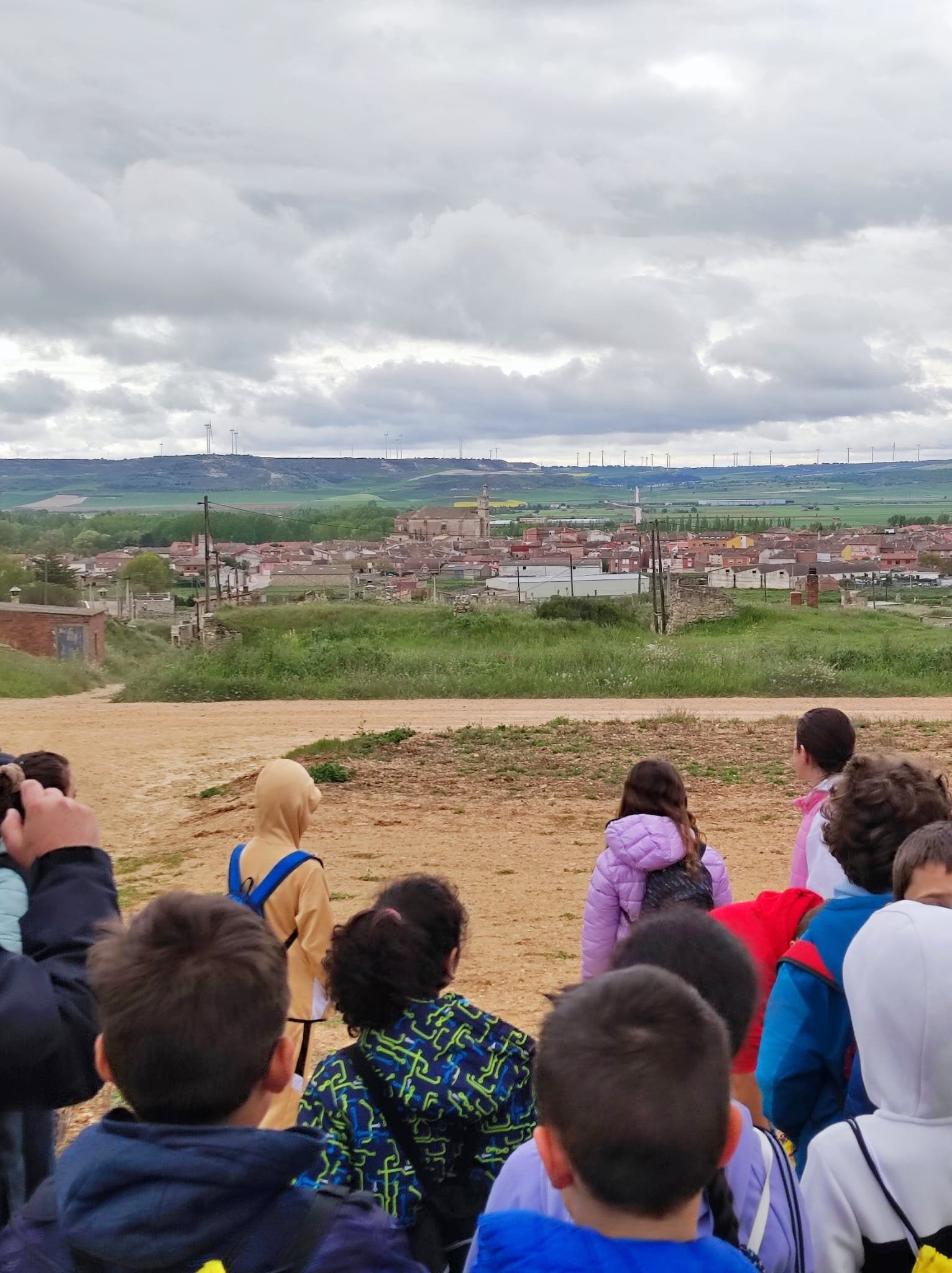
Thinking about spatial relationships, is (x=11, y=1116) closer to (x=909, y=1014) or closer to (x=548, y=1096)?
(x=548, y=1096)

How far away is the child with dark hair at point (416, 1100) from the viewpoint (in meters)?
2.37

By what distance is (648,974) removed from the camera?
1.73 meters

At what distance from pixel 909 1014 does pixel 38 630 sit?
3333 centimetres

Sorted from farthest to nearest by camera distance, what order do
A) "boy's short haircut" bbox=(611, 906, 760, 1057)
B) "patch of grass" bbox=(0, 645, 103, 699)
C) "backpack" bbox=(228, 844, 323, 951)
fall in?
"patch of grass" bbox=(0, 645, 103, 699), "backpack" bbox=(228, 844, 323, 951), "boy's short haircut" bbox=(611, 906, 760, 1057)

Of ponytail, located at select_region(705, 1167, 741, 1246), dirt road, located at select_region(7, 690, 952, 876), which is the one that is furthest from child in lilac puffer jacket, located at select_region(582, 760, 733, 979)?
dirt road, located at select_region(7, 690, 952, 876)

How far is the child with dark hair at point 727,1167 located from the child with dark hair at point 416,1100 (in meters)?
0.36

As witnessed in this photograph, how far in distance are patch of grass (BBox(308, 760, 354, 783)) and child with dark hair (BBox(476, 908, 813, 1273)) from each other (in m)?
10.6

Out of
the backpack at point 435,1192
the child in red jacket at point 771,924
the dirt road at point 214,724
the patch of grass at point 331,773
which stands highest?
the child in red jacket at point 771,924

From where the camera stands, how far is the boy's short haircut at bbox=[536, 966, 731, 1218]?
61.9 inches

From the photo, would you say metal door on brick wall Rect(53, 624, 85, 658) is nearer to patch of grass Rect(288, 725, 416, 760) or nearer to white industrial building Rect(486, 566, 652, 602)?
patch of grass Rect(288, 725, 416, 760)

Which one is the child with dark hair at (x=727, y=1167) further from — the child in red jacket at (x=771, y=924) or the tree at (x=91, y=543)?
the tree at (x=91, y=543)

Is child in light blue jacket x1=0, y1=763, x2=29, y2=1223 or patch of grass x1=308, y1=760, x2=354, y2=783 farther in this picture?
patch of grass x1=308, y1=760, x2=354, y2=783

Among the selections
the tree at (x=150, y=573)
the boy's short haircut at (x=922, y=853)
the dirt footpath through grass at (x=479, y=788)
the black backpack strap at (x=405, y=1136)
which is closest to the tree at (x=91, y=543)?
the tree at (x=150, y=573)

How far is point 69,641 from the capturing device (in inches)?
1282
